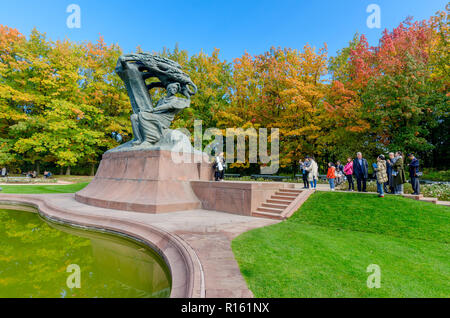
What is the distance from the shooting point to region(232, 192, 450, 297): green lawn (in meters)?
3.47

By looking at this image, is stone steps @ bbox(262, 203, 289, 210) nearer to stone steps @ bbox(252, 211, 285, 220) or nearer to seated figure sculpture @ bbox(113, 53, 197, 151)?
stone steps @ bbox(252, 211, 285, 220)

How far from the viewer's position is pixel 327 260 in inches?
175

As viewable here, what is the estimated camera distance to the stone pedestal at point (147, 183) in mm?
9383

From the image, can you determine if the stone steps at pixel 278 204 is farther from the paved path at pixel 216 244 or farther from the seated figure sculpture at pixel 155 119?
the seated figure sculpture at pixel 155 119

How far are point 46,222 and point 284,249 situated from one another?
8.50 metres

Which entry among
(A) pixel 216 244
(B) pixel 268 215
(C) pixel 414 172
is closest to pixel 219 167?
(B) pixel 268 215

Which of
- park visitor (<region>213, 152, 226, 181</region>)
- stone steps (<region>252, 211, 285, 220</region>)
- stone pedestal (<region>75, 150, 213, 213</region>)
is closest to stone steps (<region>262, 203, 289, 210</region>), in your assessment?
stone steps (<region>252, 211, 285, 220</region>)

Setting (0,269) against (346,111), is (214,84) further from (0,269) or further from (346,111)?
(0,269)

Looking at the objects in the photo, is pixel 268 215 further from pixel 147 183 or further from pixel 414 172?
pixel 414 172

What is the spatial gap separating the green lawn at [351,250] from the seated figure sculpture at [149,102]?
288 inches

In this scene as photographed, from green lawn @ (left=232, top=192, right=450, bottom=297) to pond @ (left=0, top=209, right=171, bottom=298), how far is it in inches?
68.5

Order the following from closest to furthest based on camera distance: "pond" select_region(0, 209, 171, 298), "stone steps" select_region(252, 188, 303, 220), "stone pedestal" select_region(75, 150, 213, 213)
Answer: "pond" select_region(0, 209, 171, 298)
"stone steps" select_region(252, 188, 303, 220)
"stone pedestal" select_region(75, 150, 213, 213)
